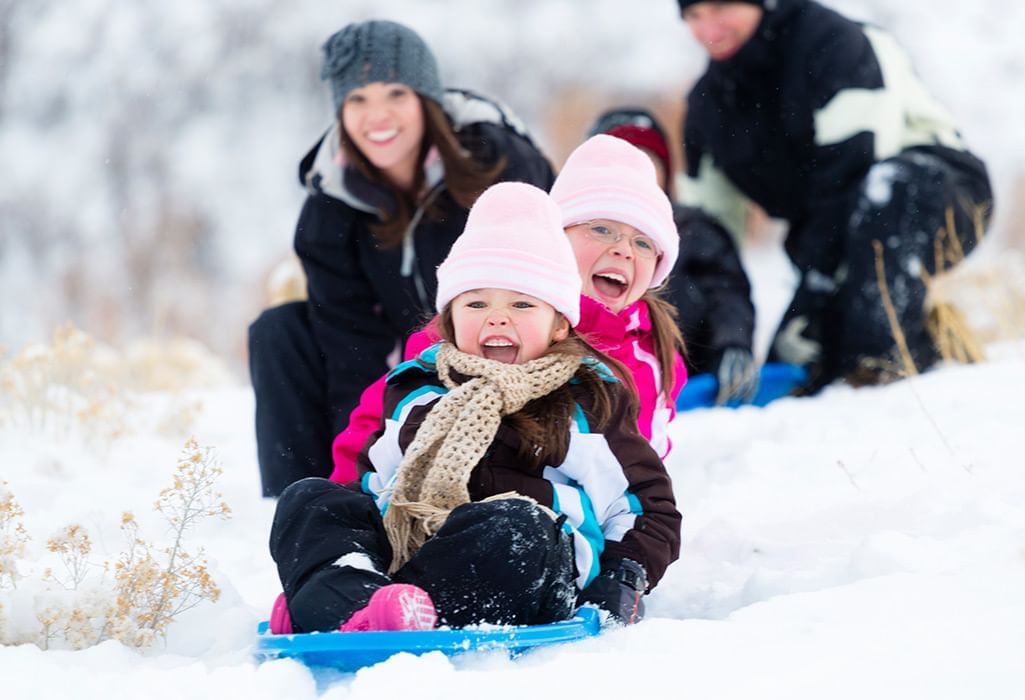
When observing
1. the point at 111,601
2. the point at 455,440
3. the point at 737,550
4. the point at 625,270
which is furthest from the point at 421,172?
the point at 111,601

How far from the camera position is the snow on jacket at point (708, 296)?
158 inches

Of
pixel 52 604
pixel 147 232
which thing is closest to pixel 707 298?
pixel 52 604

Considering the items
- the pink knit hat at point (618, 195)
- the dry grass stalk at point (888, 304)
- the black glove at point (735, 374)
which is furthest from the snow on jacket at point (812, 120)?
the pink knit hat at point (618, 195)

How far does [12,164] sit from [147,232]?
1639 millimetres

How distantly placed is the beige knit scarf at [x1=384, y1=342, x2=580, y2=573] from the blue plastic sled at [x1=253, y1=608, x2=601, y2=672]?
31cm

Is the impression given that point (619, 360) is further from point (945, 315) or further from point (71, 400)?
point (71, 400)

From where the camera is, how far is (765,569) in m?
2.31

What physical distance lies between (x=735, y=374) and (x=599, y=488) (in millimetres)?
2111

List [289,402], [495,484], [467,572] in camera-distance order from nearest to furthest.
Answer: [467,572] < [495,484] < [289,402]

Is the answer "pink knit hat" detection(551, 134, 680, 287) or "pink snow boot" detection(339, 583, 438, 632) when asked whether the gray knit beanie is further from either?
"pink snow boot" detection(339, 583, 438, 632)

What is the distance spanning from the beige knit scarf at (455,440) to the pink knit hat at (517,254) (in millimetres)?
145

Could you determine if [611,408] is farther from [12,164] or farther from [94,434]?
[12,164]

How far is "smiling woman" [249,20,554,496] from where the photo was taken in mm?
3297

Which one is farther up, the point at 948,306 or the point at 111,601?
the point at 948,306
